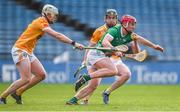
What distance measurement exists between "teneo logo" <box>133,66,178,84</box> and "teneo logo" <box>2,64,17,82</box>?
17.0 ft

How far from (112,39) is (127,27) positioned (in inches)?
19.5

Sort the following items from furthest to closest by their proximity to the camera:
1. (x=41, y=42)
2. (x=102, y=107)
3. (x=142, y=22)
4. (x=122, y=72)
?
1. (x=142, y=22)
2. (x=41, y=42)
3. (x=122, y=72)
4. (x=102, y=107)

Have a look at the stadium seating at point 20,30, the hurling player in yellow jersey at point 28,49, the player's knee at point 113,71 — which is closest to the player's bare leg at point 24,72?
the hurling player in yellow jersey at point 28,49

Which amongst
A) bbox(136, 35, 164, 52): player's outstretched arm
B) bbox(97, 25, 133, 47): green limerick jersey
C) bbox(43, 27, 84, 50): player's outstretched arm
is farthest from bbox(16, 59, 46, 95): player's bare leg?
bbox(136, 35, 164, 52): player's outstretched arm

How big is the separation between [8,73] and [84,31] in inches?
229

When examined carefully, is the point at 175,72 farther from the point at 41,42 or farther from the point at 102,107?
the point at 102,107

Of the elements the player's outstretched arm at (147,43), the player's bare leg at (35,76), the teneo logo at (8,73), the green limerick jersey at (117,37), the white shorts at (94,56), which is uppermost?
the green limerick jersey at (117,37)

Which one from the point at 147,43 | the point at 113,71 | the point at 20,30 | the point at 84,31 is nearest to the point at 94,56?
the point at 113,71

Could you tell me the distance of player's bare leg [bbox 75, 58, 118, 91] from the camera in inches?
610

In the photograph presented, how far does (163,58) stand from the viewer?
108ft

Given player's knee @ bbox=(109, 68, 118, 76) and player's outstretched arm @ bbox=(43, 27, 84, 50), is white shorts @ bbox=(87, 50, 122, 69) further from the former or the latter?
player's outstretched arm @ bbox=(43, 27, 84, 50)

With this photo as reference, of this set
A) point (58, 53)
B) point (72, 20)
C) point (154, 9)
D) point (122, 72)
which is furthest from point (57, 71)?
point (122, 72)

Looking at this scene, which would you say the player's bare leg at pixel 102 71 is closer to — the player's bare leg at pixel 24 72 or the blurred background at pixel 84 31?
the player's bare leg at pixel 24 72

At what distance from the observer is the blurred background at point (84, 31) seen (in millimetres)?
30312
